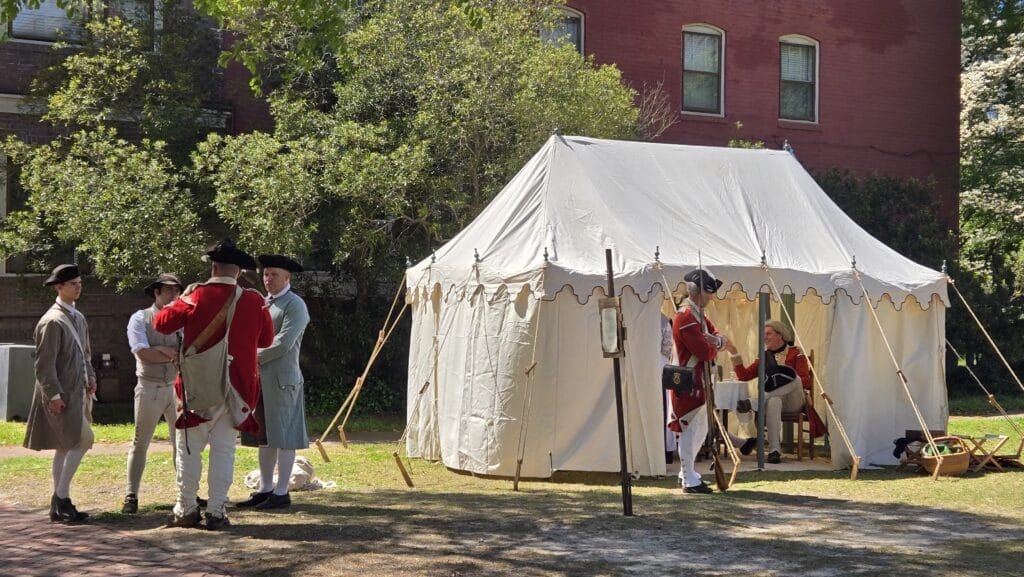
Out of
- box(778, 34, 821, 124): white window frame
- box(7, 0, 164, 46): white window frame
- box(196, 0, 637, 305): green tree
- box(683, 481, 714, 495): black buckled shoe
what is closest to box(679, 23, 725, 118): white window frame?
box(778, 34, 821, 124): white window frame

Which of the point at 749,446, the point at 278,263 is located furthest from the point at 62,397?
the point at 749,446

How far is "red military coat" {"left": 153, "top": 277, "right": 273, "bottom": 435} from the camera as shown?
A: 8102mm

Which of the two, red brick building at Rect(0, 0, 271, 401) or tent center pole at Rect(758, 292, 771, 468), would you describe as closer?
tent center pole at Rect(758, 292, 771, 468)

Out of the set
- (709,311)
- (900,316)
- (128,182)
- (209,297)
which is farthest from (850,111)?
(209,297)

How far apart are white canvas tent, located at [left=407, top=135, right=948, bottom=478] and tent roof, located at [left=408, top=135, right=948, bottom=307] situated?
0.06ft

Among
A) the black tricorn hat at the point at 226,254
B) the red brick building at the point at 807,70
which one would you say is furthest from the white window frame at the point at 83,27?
the black tricorn hat at the point at 226,254

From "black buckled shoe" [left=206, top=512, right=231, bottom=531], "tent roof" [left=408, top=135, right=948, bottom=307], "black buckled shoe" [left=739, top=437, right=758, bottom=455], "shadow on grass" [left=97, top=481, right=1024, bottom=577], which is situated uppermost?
"tent roof" [left=408, top=135, right=948, bottom=307]

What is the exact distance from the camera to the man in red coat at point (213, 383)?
8.09 metres

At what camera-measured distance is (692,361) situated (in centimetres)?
1048

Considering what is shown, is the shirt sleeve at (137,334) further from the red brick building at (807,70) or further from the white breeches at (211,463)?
the red brick building at (807,70)

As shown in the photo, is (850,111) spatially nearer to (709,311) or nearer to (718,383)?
(709,311)

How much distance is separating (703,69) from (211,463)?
1847cm

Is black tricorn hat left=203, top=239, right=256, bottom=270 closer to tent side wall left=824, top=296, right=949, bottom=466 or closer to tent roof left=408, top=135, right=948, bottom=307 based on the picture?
tent roof left=408, top=135, right=948, bottom=307

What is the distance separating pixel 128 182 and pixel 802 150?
14.2m
